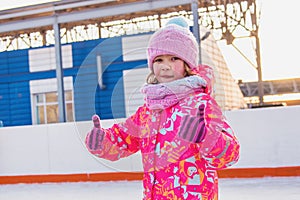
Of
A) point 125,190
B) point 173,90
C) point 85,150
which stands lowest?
point 125,190

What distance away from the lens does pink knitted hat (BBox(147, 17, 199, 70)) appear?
1066 millimetres

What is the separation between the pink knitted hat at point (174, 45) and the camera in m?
1.07

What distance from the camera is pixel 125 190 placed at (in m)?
4.32

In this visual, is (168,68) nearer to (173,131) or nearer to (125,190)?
(173,131)

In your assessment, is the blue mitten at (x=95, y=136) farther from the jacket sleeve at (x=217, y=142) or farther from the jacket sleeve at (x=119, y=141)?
the jacket sleeve at (x=217, y=142)

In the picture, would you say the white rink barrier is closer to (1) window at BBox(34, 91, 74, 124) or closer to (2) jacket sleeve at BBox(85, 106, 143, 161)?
(2) jacket sleeve at BBox(85, 106, 143, 161)

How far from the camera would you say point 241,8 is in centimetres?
1168

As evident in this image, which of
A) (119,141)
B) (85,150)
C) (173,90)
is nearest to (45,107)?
(85,150)

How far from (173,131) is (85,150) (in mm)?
3854

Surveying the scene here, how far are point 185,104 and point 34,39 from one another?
11.2 m

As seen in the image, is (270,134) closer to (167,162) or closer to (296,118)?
(296,118)

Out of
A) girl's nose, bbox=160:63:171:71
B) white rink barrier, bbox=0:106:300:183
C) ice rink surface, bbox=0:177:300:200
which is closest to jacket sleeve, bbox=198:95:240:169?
girl's nose, bbox=160:63:171:71

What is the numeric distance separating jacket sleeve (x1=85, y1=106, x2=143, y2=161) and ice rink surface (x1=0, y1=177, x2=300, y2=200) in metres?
2.53

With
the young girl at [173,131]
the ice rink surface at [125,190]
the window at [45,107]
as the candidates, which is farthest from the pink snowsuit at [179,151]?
the window at [45,107]
